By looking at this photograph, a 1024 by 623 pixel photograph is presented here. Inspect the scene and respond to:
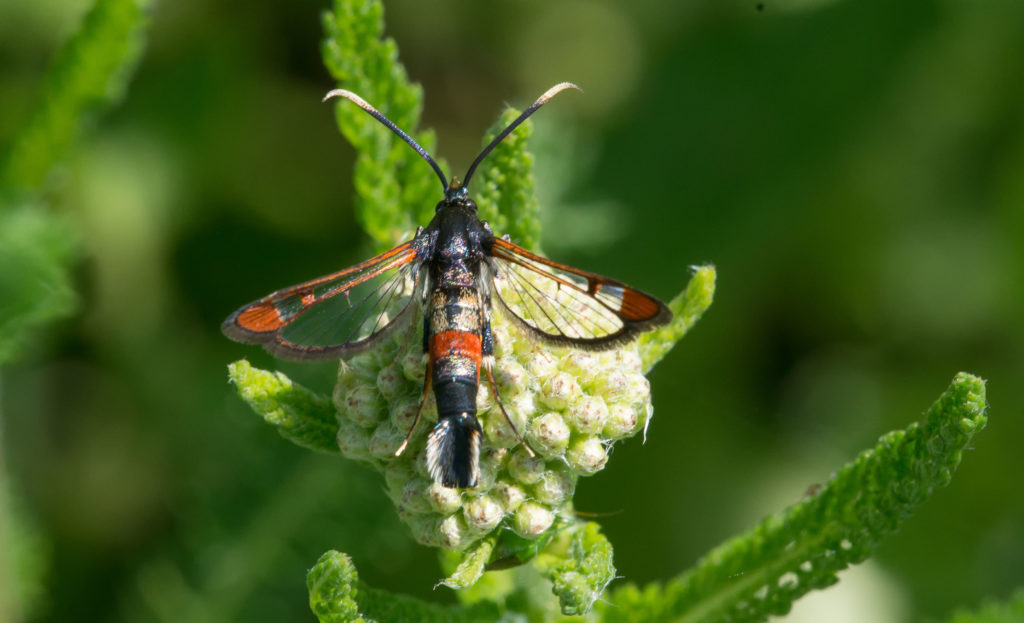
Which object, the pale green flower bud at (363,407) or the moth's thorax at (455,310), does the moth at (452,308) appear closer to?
the moth's thorax at (455,310)

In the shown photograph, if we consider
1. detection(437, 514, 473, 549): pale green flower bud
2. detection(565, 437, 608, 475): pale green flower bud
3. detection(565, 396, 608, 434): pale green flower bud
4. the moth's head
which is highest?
the moth's head

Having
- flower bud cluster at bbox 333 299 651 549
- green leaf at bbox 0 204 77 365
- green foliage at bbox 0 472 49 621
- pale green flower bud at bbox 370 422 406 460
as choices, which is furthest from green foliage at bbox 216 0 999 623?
green foliage at bbox 0 472 49 621

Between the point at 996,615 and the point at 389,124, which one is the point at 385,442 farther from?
the point at 996,615

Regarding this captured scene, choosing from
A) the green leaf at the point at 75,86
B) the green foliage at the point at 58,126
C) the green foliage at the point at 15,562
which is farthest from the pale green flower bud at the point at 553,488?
the green foliage at the point at 15,562

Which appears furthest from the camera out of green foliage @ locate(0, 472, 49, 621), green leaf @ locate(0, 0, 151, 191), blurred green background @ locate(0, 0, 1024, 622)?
blurred green background @ locate(0, 0, 1024, 622)

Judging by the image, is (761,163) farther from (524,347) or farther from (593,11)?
(524,347)

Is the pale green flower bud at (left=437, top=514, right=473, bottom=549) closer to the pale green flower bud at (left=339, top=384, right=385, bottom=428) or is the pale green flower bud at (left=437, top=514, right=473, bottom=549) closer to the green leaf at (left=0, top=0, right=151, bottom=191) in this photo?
the pale green flower bud at (left=339, top=384, right=385, bottom=428)
